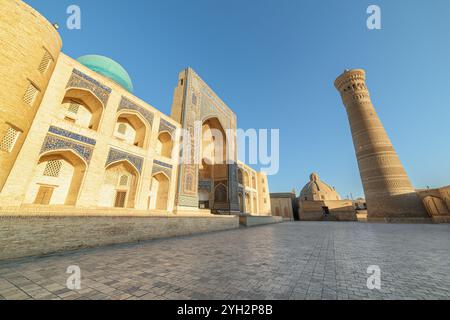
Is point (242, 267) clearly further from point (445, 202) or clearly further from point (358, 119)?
point (358, 119)

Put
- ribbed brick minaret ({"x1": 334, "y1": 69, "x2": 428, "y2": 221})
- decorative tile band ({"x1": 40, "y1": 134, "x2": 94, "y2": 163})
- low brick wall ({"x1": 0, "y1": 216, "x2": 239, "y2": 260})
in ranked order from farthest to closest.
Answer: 1. ribbed brick minaret ({"x1": 334, "y1": 69, "x2": 428, "y2": 221})
2. decorative tile band ({"x1": 40, "y1": 134, "x2": 94, "y2": 163})
3. low brick wall ({"x1": 0, "y1": 216, "x2": 239, "y2": 260})

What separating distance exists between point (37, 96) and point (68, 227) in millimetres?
4734

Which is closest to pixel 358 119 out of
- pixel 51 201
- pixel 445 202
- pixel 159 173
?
pixel 445 202

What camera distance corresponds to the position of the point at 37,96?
598 cm

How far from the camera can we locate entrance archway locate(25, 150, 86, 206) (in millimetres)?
7234

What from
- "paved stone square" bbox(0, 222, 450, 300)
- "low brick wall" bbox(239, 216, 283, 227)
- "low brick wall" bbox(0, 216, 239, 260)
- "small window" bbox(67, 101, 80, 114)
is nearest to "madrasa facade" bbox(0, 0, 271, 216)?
"small window" bbox(67, 101, 80, 114)

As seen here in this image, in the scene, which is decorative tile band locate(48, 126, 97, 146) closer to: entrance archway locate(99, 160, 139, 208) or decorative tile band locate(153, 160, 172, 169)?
entrance archway locate(99, 160, 139, 208)

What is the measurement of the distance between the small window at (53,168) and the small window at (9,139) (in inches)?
109

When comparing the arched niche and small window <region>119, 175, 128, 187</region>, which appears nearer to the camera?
the arched niche

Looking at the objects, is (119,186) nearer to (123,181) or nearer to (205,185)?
(123,181)

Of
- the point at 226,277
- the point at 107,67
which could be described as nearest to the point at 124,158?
the point at 107,67

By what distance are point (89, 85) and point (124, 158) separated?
357 centimetres

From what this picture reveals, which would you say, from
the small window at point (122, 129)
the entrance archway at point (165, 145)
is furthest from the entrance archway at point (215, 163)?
the small window at point (122, 129)

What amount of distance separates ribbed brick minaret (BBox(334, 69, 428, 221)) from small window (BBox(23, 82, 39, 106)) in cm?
2654
